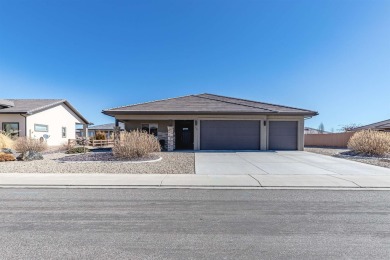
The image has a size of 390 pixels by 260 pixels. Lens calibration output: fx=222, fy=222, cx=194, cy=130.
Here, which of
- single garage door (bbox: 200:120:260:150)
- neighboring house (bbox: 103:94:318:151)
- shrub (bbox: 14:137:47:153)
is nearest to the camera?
shrub (bbox: 14:137:47:153)

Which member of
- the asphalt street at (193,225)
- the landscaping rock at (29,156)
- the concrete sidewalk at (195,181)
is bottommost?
the asphalt street at (193,225)

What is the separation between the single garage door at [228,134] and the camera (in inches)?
730

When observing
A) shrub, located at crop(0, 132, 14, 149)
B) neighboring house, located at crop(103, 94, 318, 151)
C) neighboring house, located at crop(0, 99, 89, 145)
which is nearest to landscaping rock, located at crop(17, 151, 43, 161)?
shrub, located at crop(0, 132, 14, 149)

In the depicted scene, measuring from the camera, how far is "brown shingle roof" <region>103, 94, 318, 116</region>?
58.0 ft

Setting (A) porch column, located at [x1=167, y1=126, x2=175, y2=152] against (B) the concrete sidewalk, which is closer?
(B) the concrete sidewalk

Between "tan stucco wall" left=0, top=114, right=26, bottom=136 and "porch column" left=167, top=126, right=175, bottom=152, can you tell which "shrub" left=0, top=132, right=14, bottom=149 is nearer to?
"tan stucco wall" left=0, top=114, right=26, bottom=136

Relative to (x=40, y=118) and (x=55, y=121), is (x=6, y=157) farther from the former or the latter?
(x=55, y=121)

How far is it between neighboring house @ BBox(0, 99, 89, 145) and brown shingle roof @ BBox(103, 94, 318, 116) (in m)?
7.22

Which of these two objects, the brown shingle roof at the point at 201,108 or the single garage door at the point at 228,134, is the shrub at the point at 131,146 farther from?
the single garage door at the point at 228,134

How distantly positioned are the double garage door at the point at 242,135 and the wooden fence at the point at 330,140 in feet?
37.5

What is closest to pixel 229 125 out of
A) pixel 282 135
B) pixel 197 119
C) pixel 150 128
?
pixel 197 119

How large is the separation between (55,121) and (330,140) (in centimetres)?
3361

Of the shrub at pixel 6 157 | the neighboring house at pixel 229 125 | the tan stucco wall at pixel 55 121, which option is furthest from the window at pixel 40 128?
the shrub at pixel 6 157

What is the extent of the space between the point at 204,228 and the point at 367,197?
193 inches
